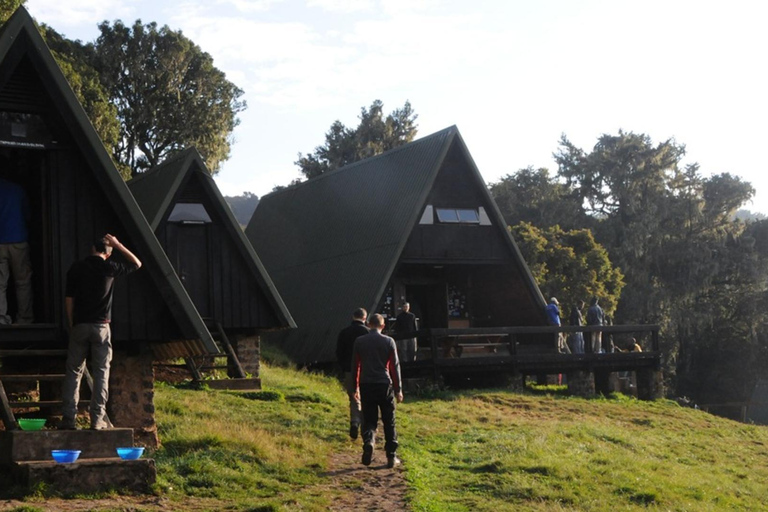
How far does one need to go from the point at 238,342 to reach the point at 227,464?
488 inches

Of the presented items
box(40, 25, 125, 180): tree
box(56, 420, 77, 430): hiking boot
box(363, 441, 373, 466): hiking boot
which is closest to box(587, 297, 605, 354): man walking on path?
box(40, 25, 125, 180): tree

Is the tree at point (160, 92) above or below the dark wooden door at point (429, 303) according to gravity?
above

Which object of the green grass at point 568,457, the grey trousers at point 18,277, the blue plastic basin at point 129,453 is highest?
the grey trousers at point 18,277

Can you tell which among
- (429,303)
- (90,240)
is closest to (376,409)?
(90,240)

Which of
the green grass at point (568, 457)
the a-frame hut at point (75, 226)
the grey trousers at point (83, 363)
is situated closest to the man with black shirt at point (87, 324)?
the grey trousers at point (83, 363)

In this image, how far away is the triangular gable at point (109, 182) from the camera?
14.2 m

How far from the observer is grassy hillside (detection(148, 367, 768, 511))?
42.4 ft

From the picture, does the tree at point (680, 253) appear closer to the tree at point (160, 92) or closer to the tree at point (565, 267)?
the tree at point (565, 267)

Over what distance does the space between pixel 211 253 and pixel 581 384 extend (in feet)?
35.1

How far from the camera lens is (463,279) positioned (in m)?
34.8

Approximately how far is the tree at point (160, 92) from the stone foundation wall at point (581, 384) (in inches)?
918

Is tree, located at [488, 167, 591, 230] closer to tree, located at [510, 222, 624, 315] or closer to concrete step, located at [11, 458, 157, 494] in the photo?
tree, located at [510, 222, 624, 315]

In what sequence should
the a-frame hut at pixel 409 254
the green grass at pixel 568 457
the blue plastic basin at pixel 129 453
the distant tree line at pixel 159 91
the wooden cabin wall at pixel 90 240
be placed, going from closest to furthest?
the blue plastic basin at pixel 129 453
the green grass at pixel 568 457
the wooden cabin wall at pixel 90 240
the a-frame hut at pixel 409 254
the distant tree line at pixel 159 91

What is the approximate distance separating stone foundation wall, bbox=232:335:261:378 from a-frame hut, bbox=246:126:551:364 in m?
4.16
